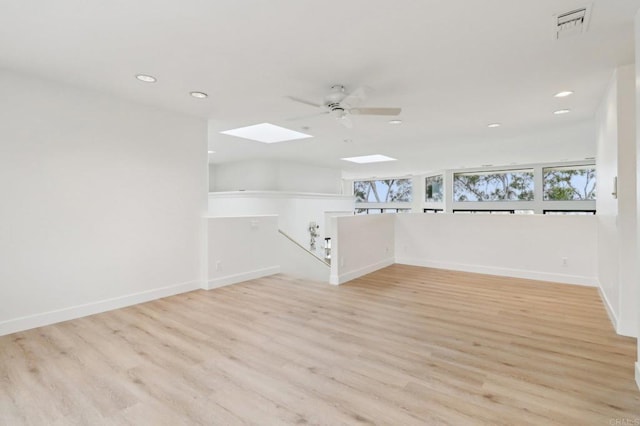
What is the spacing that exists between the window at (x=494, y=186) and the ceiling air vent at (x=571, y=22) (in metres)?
7.92

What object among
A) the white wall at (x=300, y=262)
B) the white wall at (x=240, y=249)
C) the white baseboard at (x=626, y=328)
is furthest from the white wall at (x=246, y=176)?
the white baseboard at (x=626, y=328)

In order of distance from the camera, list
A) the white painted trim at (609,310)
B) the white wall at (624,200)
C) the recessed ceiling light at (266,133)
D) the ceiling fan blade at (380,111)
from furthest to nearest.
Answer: the recessed ceiling light at (266,133) → the ceiling fan blade at (380,111) → the white painted trim at (609,310) → the white wall at (624,200)

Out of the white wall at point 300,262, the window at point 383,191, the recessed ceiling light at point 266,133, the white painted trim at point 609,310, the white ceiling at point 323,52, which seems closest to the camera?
the white ceiling at point 323,52

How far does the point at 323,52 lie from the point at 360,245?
3324 mm

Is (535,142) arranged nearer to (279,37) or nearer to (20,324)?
(279,37)

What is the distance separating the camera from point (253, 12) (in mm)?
2027

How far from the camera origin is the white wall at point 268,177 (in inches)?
313

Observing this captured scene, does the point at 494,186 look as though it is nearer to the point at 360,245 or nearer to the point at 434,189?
the point at 434,189

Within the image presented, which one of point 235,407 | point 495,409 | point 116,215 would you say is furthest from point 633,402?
point 116,215

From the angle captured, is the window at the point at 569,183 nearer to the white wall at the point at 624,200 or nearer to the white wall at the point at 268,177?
the white wall at the point at 268,177

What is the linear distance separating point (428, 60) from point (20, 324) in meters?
4.38

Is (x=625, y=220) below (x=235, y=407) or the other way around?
the other way around

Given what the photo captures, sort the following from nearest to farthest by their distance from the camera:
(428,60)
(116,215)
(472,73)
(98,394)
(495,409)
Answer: (495,409), (98,394), (428,60), (472,73), (116,215)

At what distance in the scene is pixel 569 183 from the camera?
8.58 metres
